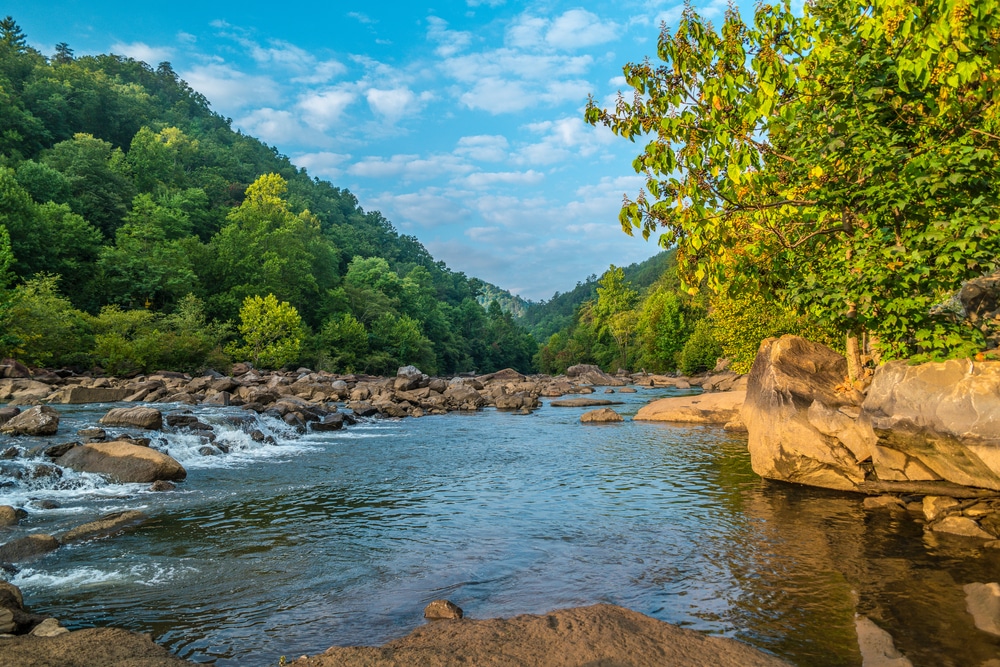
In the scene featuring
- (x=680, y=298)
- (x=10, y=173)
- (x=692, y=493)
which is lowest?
(x=692, y=493)

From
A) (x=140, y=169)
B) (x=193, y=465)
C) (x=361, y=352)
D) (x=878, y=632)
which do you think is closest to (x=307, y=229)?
(x=140, y=169)

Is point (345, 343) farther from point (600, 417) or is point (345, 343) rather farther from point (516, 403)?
point (600, 417)

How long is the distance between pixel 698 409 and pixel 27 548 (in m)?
25.1

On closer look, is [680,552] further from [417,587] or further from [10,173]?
[10,173]

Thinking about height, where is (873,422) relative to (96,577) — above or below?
above

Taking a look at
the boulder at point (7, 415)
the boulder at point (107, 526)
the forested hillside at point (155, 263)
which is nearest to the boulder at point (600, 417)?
the boulder at point (107, 526)

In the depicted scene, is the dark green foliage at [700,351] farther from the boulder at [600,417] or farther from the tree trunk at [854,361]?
the tree trunk at [854,361]

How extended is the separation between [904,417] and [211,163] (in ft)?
445

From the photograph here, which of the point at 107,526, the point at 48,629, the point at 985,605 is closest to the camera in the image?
the point at 48,629

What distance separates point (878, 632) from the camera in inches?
236

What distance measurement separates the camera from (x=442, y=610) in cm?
665

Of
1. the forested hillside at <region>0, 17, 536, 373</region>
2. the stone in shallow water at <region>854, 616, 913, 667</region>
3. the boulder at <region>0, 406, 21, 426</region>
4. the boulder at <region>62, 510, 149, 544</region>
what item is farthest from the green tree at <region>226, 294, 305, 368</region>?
the stone in shallow water at <region>854, 616, 913, 667</region>

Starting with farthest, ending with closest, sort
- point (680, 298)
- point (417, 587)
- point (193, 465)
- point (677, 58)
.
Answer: point (680, 298) < point (193, 465) < point (417, 587) < point (677, 58)

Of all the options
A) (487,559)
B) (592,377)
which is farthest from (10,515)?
(592,377)
